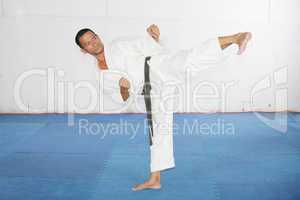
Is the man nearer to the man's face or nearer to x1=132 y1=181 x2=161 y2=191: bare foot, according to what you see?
the man's face

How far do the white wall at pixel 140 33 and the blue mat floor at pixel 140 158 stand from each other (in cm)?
49

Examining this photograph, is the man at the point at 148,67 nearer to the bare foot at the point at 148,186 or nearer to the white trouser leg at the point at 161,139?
the white trouser leg at the point at 161,139

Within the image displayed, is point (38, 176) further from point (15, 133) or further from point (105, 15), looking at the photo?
point (105, 15)

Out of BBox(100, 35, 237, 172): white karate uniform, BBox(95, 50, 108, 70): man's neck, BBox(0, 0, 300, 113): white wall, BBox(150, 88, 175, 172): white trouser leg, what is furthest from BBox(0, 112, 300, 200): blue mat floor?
BBox(95, 50, 108, 70): man's neck

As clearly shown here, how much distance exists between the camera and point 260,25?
6.20m

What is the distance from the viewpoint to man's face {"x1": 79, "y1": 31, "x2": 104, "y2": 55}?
9.48 feet

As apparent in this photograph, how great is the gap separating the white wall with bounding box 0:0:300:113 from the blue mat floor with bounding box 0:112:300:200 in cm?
49

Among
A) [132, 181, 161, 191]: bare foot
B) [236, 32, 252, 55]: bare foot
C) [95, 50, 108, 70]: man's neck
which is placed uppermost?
[236, 32, 252, 55]: bare foot

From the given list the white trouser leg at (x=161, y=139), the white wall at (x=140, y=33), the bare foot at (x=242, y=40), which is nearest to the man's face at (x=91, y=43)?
the white trouser leg at (x=161, y=139)

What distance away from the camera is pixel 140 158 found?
3957mm

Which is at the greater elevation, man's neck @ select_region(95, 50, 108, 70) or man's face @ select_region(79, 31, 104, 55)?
man's face @ select_region(79, 31, 104, 55)

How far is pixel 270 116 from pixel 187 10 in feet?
7.42

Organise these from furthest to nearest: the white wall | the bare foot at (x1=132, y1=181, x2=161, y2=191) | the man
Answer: the white wall → the bare foot at (x1=132, y1=181, x2=161, y2=191) → the man

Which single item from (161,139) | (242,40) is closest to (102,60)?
(161,139)
